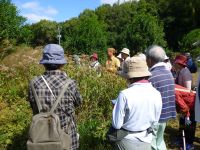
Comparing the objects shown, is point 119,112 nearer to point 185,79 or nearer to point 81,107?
point 185,79

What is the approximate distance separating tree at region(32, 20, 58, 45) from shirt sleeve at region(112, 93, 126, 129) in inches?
2763

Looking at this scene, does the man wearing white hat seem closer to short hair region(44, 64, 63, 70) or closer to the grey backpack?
short hair region(44, 64, 63, 70)

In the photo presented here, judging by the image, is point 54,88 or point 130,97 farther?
point 54,88

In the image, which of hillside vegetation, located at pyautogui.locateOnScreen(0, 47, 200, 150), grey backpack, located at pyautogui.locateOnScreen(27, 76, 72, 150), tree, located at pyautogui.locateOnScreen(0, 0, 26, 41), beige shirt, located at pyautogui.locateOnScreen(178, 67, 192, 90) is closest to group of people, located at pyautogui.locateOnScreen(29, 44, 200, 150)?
grey backpack, located at pyautogui.locateOnScreen(27, 76, 72, 150)

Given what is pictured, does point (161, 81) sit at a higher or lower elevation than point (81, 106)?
higher

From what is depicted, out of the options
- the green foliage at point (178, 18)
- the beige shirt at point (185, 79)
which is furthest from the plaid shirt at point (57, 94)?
the green foliage at point (178, 18)

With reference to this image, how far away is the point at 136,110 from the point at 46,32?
75241 mm

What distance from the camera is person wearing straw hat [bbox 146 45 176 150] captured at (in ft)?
17.2

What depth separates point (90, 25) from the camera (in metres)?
31.5

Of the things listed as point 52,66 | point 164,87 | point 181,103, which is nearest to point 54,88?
point 52,66

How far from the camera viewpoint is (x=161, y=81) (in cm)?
532

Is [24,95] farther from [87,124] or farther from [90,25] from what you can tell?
[90,25]

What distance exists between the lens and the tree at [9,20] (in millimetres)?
24797

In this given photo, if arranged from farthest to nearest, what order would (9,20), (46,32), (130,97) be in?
1. (46,32)
2. (9,20)
3. (130,97)
